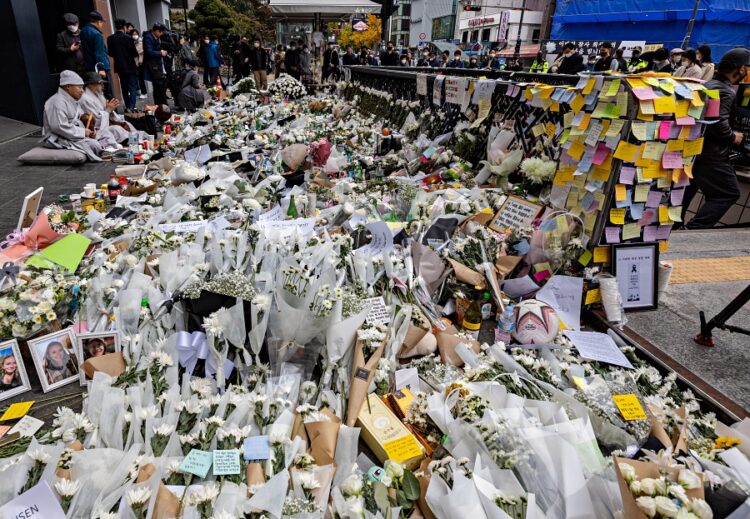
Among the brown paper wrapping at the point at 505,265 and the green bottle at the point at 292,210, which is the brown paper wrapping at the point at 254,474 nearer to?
the brown paper wrapping at the point at 505,265

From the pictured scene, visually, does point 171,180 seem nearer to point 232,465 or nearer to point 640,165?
point 232,465

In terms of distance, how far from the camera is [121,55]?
10.5m

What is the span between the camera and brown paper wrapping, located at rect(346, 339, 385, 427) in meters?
2.30

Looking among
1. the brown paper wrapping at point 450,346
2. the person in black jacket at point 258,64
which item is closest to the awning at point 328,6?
the person in black jacket at point 258,64

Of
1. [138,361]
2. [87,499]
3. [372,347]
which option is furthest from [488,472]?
[138,361]

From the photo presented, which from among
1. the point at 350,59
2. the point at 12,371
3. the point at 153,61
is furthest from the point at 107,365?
the point at 350,59

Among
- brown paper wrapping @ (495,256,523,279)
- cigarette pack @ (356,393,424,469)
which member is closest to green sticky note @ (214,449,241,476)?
cigarette pack @ (356,393,424,469)

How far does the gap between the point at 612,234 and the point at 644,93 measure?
987 millimetres

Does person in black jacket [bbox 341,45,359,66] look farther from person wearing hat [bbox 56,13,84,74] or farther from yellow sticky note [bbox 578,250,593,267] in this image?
yellow sticky note [bbox 578,250,593,267]

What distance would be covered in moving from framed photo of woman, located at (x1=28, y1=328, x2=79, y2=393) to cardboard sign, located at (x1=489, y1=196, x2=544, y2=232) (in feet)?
10.4

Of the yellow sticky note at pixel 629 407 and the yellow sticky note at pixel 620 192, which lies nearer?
the yellow sticky note at pixel 629 407

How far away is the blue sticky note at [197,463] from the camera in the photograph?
1851 mm

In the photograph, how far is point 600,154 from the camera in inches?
135

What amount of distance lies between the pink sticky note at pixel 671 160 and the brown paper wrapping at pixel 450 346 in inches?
75.7
